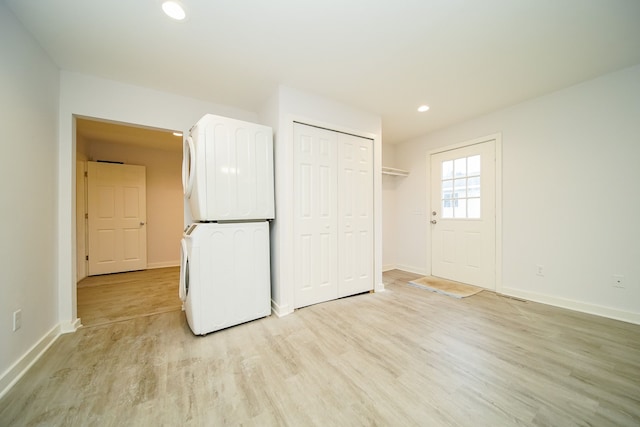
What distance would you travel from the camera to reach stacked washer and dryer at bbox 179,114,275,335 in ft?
6.48

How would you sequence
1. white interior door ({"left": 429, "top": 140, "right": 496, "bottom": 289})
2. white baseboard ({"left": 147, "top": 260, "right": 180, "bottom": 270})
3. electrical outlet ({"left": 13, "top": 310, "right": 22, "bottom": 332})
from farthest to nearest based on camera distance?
white baseboard ({"left": 147, "top": 260, "right": 180, "bottom": 270}) < white interior door ({"left": 429, "top": 140, "right": 496, "bottom": 289}) < electrical outlet ({"left": 13, "top": 310, "right": 22, "bottom": 332})

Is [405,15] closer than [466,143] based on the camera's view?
Yes

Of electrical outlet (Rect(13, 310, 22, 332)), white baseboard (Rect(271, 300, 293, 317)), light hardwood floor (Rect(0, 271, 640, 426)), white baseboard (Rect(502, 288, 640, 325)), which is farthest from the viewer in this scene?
white baseboard (Rect(271, 300, 293, 317))

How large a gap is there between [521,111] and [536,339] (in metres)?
2.65

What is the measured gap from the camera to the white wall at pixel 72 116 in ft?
6.70

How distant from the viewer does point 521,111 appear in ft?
9.23

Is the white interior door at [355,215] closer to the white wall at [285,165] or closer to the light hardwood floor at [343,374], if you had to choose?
the white wall at [285,165]

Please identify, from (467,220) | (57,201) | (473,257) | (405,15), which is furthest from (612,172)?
(57,201)

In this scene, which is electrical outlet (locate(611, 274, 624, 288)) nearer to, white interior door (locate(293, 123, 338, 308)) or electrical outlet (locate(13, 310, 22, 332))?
white interior door (locate(293, 123, 338, 308))

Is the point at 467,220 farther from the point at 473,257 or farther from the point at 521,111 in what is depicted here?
the point at 521,111

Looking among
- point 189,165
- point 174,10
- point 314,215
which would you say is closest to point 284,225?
point 314,215

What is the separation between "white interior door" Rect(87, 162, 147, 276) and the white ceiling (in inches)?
105

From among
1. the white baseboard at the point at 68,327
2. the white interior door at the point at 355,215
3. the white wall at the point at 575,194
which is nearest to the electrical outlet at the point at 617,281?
the white wall at the point at 575,194

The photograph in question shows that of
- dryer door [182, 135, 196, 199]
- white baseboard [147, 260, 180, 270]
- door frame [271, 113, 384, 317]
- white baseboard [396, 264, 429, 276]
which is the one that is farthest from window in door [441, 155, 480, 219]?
white baseboard [147, 260, 180, 270]
